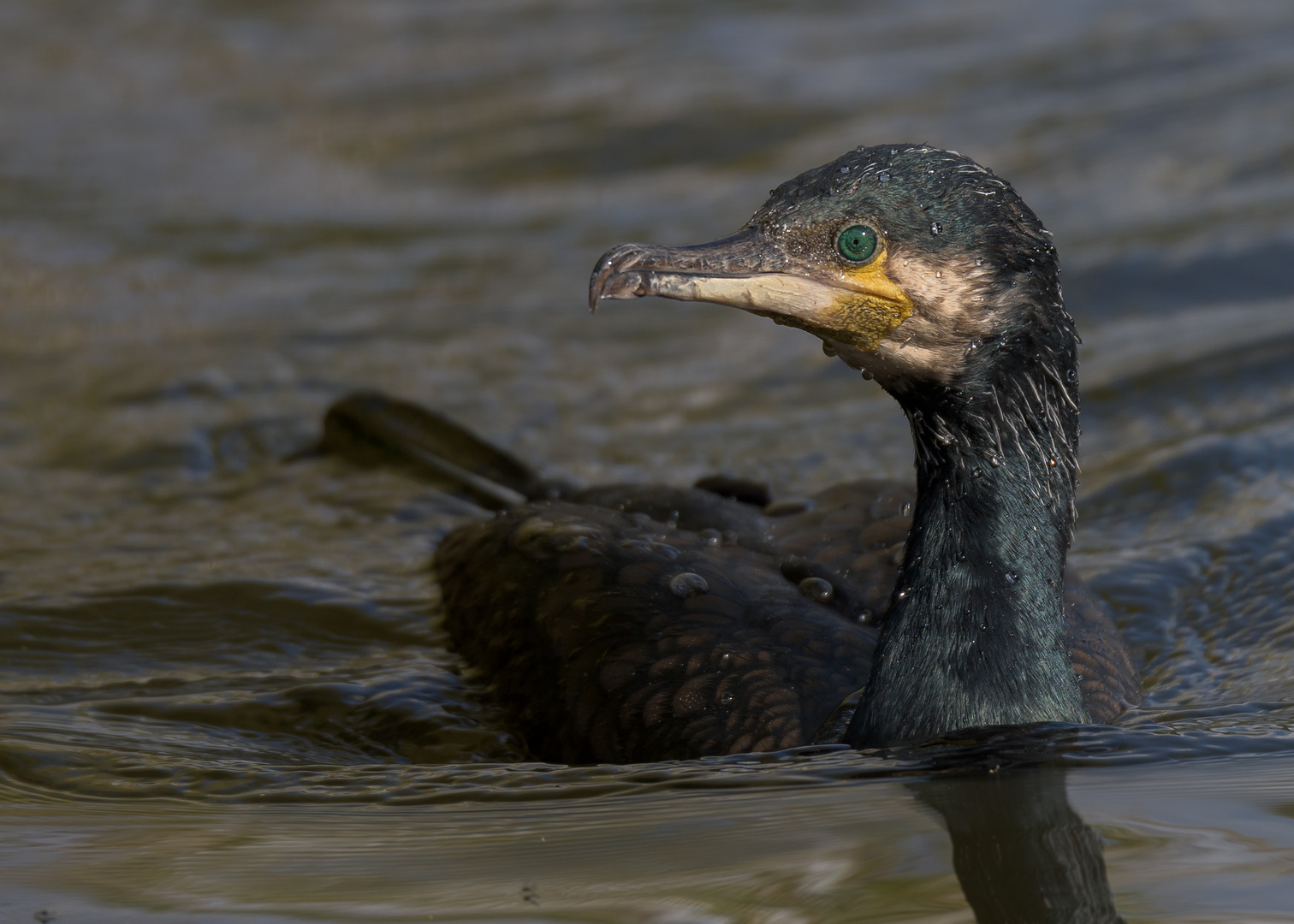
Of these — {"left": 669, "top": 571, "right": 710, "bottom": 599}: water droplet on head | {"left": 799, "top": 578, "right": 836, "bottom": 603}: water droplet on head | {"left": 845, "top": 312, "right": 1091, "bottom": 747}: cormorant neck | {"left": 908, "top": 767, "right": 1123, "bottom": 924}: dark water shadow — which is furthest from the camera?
{"left": 799, "top": 578, "right": 836, "bottom": 603}: water droplet on head

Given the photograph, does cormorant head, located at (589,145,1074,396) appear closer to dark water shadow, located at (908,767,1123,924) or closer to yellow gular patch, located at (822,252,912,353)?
yellow gular patch, located at (822,252,912,353)

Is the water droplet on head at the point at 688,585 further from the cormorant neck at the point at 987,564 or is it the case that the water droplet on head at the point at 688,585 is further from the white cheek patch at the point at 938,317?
the white cheek patch at the point at 938,317

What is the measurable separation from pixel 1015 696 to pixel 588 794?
3.00ft

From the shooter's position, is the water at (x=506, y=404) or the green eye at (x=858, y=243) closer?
the water at (x=506, y=404)

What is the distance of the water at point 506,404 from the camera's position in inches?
127

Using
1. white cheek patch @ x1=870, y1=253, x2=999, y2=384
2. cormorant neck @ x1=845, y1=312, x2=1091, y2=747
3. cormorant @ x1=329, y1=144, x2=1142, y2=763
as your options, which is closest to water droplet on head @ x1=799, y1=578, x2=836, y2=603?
cormorant @ x1=329, y1=144, x2=1142, y2=763

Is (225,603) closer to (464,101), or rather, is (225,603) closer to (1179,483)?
(1179,483)

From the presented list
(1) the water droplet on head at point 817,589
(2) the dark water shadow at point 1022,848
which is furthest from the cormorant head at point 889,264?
(1) the water droplet on head at point 817,589

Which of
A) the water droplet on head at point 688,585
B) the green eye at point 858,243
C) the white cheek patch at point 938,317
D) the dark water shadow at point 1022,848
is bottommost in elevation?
the dark water shadow at point 1022,848

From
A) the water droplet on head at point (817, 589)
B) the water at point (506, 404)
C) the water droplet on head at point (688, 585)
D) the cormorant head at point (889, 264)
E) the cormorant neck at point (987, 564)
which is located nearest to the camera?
the water at point (506, 404)

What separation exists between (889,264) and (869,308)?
0.33 ft

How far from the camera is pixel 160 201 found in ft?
32.4

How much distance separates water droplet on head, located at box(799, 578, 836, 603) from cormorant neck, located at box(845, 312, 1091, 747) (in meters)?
0.68

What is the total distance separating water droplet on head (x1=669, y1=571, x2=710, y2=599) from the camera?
425cm
